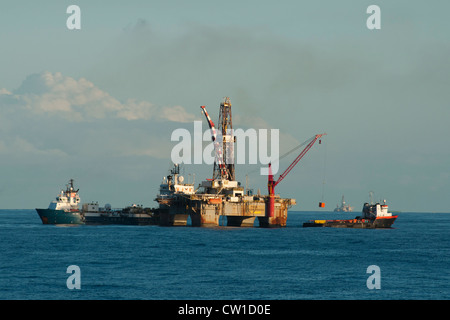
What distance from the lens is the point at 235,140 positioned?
7037 inches

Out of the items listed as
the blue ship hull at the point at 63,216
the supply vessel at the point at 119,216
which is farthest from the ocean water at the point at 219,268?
the supply vessel at the point at 119,216

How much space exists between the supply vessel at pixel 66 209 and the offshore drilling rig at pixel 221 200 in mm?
25389

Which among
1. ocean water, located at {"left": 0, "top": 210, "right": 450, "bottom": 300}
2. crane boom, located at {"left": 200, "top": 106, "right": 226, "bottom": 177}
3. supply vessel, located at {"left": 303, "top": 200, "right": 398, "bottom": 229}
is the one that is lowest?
ocean water, located at {"left": 0, "top": 210, "right": 450, "bottom": 300}

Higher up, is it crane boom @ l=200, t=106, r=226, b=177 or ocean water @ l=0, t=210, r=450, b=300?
crane boom @ l=200, t=106, r=226, b=177

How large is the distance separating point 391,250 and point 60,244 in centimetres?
6289

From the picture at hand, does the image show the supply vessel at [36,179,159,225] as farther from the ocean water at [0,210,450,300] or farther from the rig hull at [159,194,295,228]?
the ocean water at [0,210,450,300]

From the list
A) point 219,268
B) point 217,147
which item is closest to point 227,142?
point 217,147

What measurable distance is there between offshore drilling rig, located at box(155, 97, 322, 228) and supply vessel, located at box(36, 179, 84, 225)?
83.3 ft

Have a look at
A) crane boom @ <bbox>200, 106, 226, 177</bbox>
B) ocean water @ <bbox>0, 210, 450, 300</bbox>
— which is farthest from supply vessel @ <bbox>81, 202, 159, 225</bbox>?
ocean water @ <bbox>0, 210, 450, 300</bbox>

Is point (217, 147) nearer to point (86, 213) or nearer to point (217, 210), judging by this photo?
point (217, 210)

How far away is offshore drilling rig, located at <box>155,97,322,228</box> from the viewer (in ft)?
534
